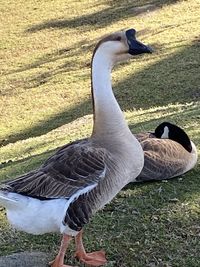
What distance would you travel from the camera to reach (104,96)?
488cm

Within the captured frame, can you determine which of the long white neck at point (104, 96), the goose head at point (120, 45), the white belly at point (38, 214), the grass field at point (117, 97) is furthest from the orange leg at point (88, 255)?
Result: the goose head at point (120, 45)

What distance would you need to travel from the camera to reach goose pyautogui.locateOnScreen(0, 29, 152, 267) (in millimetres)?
4645

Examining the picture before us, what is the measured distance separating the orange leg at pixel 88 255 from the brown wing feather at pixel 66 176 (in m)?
0.64

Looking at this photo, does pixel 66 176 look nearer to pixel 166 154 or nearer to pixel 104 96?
pixel 104 96

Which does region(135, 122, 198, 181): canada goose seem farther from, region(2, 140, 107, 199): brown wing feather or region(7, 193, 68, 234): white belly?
region(7, 193, 68, 234): white belly

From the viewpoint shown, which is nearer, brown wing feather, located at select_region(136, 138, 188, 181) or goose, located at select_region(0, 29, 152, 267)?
goose, located at select_region(0, 29, 152, 267)

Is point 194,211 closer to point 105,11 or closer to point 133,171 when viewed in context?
point 133,171

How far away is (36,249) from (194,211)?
1.64 metres

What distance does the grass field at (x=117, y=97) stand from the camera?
569 centimetres

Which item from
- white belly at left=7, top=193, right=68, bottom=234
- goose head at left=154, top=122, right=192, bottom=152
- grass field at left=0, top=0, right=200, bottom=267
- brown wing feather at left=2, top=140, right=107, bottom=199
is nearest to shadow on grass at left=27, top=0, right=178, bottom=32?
grass field at left=0, top=0, right=200, bottom=267

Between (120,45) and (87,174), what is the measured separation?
1046 mm

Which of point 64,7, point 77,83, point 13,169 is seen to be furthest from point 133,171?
point 64,7

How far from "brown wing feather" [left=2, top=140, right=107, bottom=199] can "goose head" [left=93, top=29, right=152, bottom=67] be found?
775 millimetres

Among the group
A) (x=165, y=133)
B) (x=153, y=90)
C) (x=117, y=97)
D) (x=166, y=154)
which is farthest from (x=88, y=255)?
(x=153, y=90)
